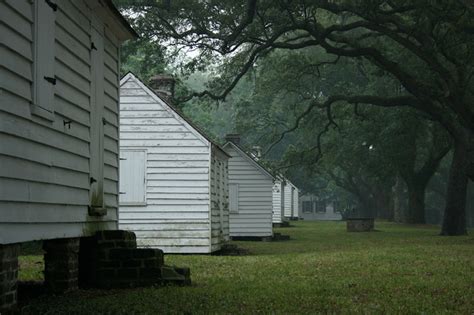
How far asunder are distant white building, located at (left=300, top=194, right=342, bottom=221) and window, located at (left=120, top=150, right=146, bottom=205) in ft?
259

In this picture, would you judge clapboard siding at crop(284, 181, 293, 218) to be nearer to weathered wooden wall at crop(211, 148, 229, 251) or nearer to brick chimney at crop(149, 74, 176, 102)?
weathered wooden wall at crop(211, 148, 229, 251)

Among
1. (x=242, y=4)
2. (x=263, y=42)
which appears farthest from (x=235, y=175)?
(x=242, y=4)

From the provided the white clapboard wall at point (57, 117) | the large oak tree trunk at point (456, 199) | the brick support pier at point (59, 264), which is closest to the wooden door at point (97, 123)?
the white clapboard wall at point (57, 117)

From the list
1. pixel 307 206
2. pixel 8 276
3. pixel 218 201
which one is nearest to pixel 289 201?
pixel 307 206

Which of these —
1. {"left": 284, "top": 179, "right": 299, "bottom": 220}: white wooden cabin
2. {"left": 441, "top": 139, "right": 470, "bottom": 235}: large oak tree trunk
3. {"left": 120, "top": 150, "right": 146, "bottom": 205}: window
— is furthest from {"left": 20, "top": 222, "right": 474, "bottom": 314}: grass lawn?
{"left": 284, "top": 179, "right": 299, "bottom": 220}: white wooden cabin

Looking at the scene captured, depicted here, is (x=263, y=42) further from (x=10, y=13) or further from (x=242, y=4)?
(x=10, y=13)

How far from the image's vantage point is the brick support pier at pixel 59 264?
9.81 m


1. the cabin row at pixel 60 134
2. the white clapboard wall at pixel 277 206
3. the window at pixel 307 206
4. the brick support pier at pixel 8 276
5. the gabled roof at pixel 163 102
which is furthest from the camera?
the window at pixel 307 206

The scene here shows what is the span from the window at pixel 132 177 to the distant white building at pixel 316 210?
7903 cm

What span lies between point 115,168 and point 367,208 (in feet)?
205

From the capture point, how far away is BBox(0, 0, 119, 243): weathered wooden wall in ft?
22.9

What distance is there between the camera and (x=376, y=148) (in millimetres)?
45125

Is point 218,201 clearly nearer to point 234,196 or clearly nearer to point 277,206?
point 234,196

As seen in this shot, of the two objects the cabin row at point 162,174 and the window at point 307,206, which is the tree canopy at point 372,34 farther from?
the window at point 307,206
